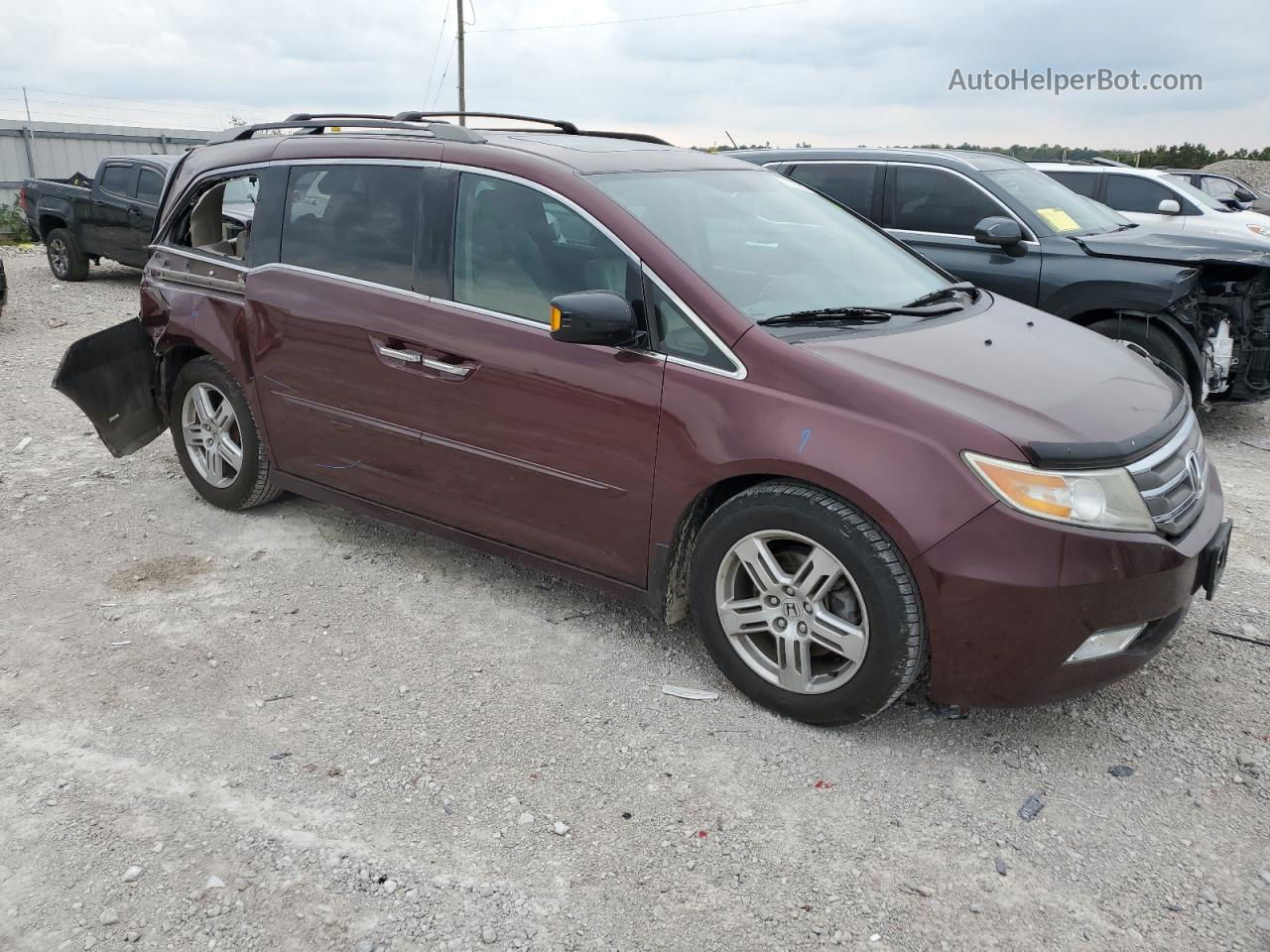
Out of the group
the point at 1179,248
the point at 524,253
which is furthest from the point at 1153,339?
the point at 524,253

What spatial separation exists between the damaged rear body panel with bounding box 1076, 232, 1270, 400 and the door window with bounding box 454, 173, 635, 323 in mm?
4553

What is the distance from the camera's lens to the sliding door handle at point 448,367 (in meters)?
3.75

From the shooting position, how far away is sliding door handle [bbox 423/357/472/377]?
148 inches

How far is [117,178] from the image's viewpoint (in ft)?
42.2

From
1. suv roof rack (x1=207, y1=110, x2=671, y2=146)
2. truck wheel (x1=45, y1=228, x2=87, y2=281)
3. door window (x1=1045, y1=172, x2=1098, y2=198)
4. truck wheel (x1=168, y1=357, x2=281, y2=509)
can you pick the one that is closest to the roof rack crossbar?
suv roof rack (x1=207, y1=110, x2=671, y2=146)

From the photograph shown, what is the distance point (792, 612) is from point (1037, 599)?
2.39 ft

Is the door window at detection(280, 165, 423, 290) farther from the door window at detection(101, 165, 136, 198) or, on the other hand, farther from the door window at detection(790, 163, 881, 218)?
the door window at detection(101, 165, 136, 198)

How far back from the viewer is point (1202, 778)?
304cm

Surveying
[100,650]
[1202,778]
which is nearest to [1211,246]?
[1202,778]

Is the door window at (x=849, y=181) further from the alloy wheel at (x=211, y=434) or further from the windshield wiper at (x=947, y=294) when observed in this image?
the alloy wheel at (x=211, y=434)

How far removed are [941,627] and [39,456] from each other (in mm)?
5472

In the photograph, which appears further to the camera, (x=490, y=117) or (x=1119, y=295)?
(x=1119, y=295)

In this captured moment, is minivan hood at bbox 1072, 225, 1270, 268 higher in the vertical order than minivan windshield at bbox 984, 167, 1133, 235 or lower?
lower

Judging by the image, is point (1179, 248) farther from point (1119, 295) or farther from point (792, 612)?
point (792, 612)
